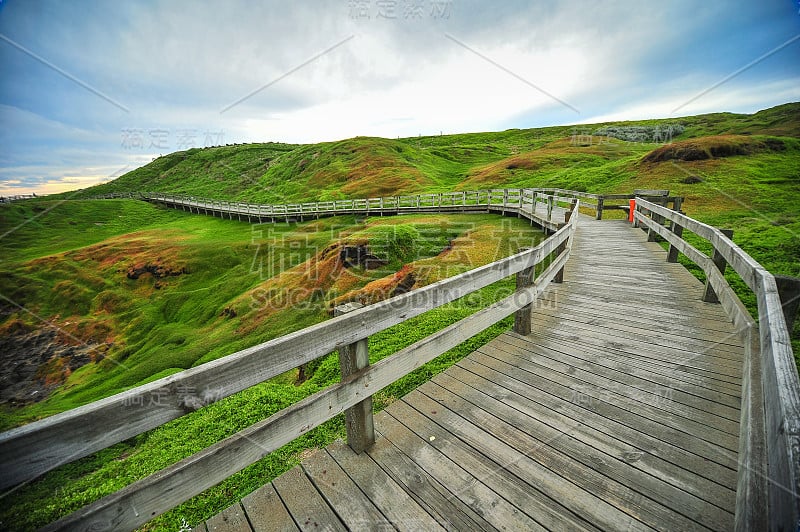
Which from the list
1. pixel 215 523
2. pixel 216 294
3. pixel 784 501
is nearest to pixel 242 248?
pixel 216 294

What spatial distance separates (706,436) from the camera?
8.79ft

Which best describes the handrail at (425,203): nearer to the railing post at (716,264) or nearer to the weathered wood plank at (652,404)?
the railing post at (716,264)

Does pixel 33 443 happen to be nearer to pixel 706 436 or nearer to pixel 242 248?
pixel 706 436

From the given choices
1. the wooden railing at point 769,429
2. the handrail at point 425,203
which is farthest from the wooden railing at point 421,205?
the wooden railing at point 769,429

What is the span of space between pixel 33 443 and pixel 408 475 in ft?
6.81

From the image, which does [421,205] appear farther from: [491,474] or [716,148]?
[491,474]

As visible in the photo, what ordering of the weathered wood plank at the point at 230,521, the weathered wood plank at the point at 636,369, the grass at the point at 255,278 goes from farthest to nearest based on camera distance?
the grass at the point at 255,278 < the weathered wood plank at the point at 636,369 < the weathered wood plank at the point at 230,521

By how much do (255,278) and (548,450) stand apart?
16.5 meters

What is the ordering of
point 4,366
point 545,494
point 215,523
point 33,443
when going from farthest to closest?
point 4,366, point 545,494, point 215,523, point 33,443

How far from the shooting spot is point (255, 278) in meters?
16.8

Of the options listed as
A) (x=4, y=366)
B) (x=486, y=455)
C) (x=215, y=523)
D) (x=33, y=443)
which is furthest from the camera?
(x=4, y=366)

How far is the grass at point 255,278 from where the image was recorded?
4.21m

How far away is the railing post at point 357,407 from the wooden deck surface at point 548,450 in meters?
0.10

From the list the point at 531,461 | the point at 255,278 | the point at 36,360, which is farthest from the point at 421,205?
the point at 531,461
